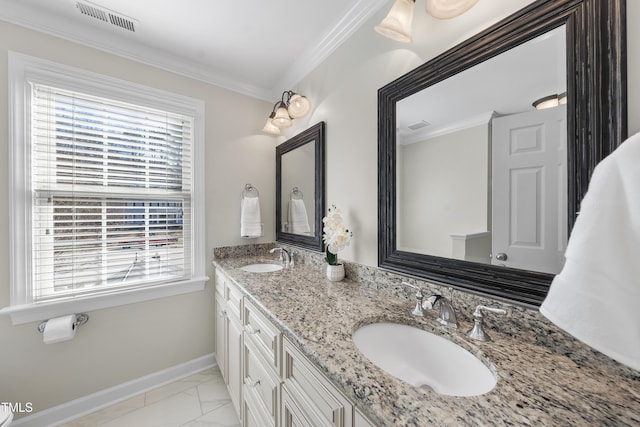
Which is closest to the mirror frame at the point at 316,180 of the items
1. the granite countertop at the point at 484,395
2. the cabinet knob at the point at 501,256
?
the granite countertop at the point at 484,395

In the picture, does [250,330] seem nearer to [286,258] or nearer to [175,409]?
[286,258]

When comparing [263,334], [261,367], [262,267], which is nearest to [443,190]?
[263,334]

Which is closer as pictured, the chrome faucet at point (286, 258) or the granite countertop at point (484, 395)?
the granite countertop at point (484, 395)

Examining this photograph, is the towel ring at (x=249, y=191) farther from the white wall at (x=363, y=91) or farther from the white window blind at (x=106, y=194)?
the white wall at (x=363, y=91)

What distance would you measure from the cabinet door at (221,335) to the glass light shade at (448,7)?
1.98m

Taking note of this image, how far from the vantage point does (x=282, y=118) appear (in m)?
1.95

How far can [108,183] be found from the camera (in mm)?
1672

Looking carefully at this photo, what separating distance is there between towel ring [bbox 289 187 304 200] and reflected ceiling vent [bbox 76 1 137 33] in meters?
1.48

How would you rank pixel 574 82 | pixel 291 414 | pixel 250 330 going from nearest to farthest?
pixel 574 82 → pixel 291 414 → pixel 250 330

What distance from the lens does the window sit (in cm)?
144

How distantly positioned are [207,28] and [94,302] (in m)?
1.94

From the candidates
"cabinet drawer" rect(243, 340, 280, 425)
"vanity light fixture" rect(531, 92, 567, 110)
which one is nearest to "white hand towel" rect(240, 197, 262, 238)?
"cabinet drawer" rect(243, 340, 280, 425)

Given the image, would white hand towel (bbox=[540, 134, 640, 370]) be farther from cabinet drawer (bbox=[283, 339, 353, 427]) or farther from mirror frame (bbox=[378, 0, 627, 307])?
cabinet drawer (bbox=[283, 339, 353, 427])

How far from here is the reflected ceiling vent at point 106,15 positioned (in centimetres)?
141
